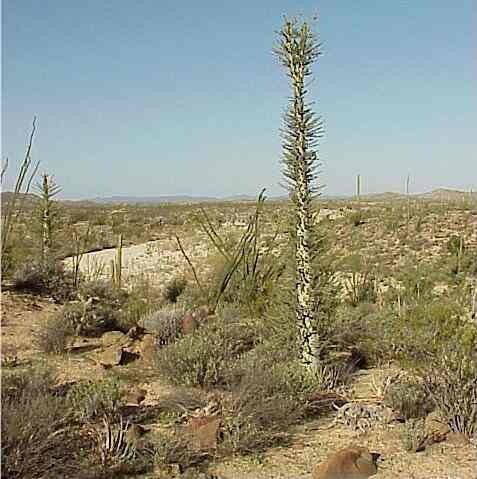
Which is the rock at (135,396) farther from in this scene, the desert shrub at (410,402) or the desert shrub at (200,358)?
the desert shrub at (410,402)

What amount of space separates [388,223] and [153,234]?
12.8 m

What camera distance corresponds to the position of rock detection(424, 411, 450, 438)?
5494mm

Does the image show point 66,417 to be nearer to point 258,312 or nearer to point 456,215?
point 258,312

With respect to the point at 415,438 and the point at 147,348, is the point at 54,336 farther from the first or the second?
the point at 415,438

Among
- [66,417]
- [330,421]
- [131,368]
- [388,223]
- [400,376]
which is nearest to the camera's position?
[66,417]

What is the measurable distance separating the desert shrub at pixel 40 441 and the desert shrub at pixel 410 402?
2.66m

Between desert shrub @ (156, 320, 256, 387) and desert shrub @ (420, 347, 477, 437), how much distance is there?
2048 mm

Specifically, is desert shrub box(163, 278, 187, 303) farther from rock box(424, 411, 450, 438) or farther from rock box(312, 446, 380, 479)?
rock box(312, 446, 380, 479)

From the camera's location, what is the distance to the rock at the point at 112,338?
8891mm

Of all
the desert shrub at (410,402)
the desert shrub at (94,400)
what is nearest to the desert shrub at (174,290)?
the desert shrub at (94,400)

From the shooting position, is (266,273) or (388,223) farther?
(388,223)

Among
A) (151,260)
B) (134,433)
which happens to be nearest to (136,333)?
(134,433)

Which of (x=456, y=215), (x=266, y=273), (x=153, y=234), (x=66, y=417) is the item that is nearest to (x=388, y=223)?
(x=456, y=215)

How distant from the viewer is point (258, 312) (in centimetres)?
991
